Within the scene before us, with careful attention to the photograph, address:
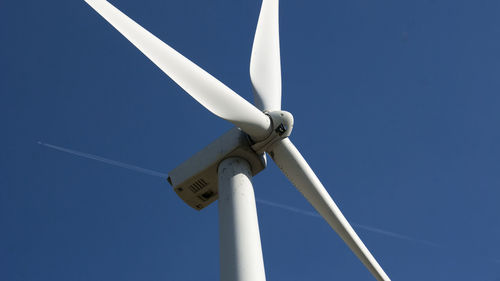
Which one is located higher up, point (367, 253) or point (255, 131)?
point (255, 131)

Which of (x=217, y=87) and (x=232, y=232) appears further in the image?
(x=217, y=87)

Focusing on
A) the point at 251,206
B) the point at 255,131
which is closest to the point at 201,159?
the point at 255,131

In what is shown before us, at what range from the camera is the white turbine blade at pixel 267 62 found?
997cm

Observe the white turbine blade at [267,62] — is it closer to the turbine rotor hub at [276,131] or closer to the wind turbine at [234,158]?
the wind turbine at [234,158]

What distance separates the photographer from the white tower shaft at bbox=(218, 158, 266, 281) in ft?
21.7

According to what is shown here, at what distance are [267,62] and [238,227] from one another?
16.2 feet

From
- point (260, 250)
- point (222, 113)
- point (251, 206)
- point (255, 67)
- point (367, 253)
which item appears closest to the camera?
point (260, 250)

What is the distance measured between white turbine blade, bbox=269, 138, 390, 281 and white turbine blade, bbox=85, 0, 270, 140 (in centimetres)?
91

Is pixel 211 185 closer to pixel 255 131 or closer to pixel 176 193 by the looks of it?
pixel 176 193

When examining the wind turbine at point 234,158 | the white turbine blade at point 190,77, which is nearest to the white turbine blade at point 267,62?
the wind turbine at point 234,158

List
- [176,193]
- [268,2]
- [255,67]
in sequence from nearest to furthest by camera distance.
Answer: [176,193] < [255,67] < [268,2]

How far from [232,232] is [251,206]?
0.64 metres

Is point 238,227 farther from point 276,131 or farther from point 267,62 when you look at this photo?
point 267,62

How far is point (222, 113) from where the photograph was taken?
812 cm
